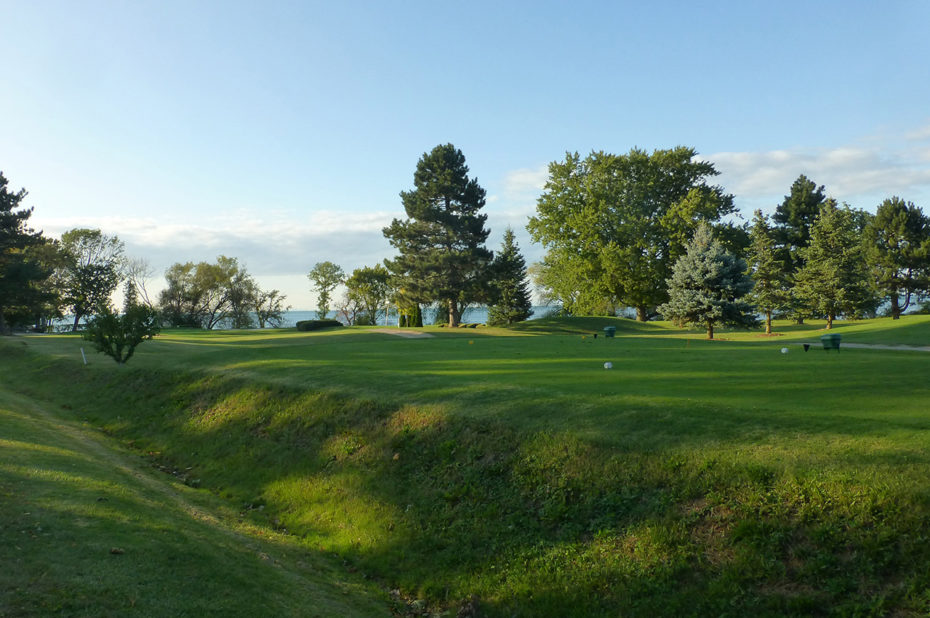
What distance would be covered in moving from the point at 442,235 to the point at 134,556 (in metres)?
47.0

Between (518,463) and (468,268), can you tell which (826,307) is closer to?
(468,268)

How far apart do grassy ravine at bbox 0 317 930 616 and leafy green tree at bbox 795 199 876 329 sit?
102 ft

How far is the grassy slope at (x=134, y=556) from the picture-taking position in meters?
5.85

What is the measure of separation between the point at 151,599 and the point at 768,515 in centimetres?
695

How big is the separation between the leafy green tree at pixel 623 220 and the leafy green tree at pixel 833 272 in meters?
10.4

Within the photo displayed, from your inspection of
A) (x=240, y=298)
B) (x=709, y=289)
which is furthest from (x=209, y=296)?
(x=709, y=289)

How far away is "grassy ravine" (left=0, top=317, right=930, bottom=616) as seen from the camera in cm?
647

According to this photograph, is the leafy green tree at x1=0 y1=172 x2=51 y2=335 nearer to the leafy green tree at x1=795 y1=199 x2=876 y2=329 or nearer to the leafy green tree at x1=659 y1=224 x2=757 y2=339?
the leafy green tree at x1=659 y1=224 x2=757 y2=339

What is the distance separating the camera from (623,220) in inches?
2195

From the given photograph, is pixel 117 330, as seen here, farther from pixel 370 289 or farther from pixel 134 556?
pixel 370 289

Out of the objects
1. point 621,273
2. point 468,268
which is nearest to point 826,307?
point 621,273

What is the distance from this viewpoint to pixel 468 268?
52.6m

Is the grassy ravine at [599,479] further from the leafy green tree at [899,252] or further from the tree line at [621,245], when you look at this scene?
the leafy green tree at [899,252]

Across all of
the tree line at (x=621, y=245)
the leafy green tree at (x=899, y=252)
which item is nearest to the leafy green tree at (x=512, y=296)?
the tree line at (x=621, y=245)
